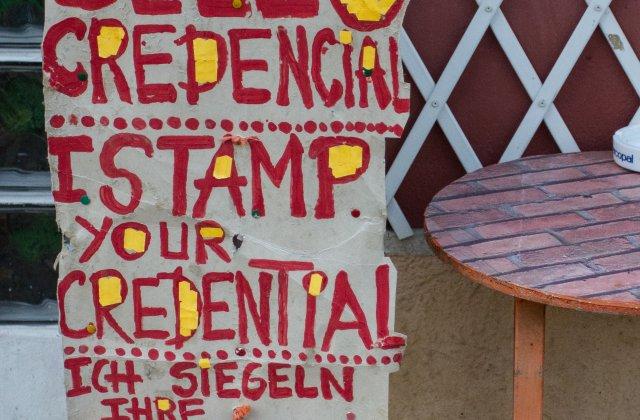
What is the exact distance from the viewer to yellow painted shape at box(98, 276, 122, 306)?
0.91 metres

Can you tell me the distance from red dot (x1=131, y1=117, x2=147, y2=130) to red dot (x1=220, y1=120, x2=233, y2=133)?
0.07 m

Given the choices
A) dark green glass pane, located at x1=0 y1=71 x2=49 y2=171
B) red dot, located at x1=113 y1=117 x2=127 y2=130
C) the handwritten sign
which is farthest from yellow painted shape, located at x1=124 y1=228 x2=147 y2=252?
dark green glass pane, located at x1=0 y1=71 x2=49 y2=171

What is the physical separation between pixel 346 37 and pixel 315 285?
0.81 feet

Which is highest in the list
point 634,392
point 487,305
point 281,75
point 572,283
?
point 281,75

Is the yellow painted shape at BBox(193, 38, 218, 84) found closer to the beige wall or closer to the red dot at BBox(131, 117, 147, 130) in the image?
the red dot at BBox(131, 117, 147, 130)

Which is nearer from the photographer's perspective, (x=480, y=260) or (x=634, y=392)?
(x=480, y=260)

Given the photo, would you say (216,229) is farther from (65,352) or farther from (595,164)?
(595,164)

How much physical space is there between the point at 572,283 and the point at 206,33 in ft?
1.43

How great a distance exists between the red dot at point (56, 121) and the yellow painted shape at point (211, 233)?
170mm

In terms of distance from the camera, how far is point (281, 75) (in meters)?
0.86

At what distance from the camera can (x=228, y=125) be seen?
2.86 feet

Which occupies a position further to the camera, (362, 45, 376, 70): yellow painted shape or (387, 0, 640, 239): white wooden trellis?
(387, 0, 640, 239): white wooden trellis

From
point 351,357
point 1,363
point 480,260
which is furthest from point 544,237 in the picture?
point 1,363

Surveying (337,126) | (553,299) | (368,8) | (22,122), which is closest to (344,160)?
(337,126)
